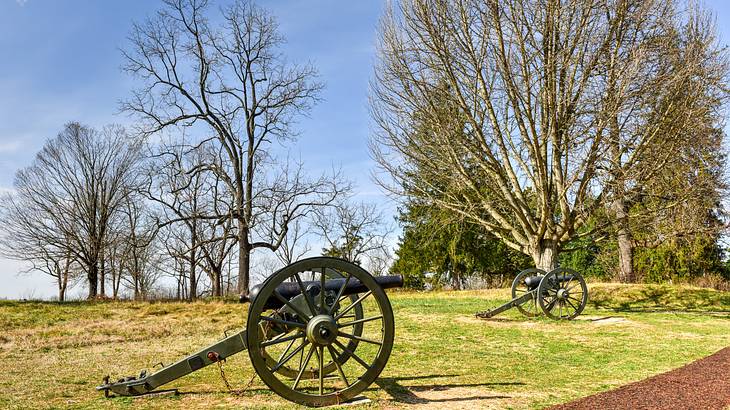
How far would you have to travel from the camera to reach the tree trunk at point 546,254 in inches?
618

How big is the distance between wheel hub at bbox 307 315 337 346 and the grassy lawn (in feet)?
2.32

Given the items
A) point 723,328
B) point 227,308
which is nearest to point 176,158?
point 227,308

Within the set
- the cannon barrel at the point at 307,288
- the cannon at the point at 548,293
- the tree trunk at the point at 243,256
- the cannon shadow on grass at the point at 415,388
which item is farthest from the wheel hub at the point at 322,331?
the tree trunk at the point at 243,256

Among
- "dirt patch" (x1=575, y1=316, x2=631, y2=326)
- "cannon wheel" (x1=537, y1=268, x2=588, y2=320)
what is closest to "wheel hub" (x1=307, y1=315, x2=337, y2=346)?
"cannon wheel" (x1=537, y1=268, x2=588, y2=320)

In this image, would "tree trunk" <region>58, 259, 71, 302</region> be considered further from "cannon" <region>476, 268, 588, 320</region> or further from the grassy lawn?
"cannon" <region>476, 268, 588, 320</region>

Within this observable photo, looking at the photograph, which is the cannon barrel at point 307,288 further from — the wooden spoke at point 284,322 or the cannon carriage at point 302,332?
the wooden spoke at point 284,322

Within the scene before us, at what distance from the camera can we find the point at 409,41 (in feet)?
54.3

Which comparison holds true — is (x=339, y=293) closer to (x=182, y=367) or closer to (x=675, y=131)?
(x=182, y=367)

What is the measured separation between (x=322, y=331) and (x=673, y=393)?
3.96 m

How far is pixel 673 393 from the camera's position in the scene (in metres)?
5.99

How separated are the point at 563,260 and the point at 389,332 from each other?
1389 inches

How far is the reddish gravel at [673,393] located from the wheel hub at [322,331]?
2.26 m

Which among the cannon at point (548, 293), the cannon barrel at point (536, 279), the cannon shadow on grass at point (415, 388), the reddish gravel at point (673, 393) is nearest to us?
the reddish gravel at point (673, 393)

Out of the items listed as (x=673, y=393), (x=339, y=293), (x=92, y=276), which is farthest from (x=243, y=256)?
(x=673, y=393)
